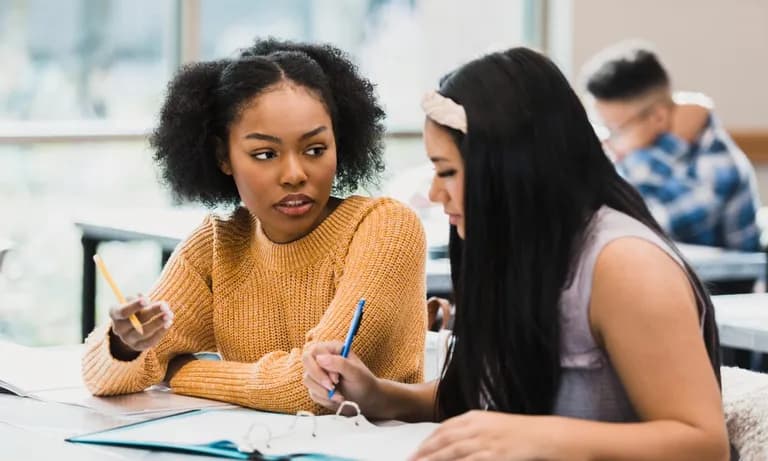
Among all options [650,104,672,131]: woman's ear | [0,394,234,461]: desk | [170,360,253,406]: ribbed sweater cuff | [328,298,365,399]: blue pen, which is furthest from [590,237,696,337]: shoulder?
[650,104,672,131]: woman's ear

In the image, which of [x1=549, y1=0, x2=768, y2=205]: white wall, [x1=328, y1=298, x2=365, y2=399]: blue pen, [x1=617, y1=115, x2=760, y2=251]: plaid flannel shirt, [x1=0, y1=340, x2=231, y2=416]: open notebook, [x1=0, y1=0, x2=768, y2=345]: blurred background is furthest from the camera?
[x1=549, y1=0, x2=768, y2=205]: white wall

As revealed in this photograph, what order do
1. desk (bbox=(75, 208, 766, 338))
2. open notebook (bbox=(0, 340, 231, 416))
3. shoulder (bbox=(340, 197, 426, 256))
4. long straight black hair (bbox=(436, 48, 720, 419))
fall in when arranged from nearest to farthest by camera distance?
long straight black hair (bbox=(436, 48, 720, 419)), open notebook (bbox=(0, 340, 231, 416)), shoulder (bbox=(340, 197, 426, 256)), desk (bbox=(75, 208, 766, 338))

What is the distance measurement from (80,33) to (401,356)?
370 cm

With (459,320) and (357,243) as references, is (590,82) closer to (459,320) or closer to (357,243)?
(357,243)

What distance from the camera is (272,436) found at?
1560mm

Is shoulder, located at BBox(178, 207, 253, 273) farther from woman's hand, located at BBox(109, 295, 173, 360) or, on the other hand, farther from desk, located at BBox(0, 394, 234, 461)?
desk, located at BBox(0, 394, 234, 461)

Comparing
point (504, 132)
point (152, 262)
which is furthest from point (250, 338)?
point (152, 262)

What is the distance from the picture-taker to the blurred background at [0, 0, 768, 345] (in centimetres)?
511

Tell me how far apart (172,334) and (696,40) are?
4944 millimetres

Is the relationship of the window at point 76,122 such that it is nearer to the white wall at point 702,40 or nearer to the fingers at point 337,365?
the white wall at point 702,40

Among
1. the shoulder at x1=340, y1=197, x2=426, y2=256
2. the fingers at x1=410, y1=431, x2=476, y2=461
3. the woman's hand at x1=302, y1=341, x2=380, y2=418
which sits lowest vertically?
the woman's hand at x1=302, y1=341, x2=380, y2=418

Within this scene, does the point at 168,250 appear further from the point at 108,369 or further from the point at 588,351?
the point at 588,351

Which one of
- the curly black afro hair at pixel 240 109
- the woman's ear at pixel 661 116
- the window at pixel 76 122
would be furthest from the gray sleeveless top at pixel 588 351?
the woman's ear at pixel 661 116

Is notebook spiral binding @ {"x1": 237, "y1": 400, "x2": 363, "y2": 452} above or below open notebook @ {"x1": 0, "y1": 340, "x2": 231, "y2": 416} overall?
above
